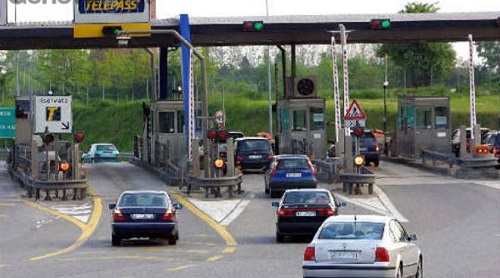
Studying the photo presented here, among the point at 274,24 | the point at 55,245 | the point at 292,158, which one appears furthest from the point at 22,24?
the point at 55,245

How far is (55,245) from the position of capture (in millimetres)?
33844

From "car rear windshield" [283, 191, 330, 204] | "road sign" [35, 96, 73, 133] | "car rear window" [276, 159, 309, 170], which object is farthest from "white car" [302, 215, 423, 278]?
"road sign" [35, 96, 73, 133]

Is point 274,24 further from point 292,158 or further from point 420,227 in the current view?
point 420,227

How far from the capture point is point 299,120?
197 feet

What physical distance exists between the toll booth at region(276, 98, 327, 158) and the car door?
119ft

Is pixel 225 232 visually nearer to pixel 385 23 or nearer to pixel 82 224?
pixel 82 224

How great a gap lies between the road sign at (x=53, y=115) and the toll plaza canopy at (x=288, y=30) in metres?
5.56

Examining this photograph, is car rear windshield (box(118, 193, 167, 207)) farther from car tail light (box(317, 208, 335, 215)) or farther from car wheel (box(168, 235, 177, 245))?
car tail light (box(317, 208, 335, 215))

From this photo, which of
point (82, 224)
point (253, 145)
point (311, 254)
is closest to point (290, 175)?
point (82, 224)

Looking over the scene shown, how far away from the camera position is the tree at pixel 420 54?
348 ft

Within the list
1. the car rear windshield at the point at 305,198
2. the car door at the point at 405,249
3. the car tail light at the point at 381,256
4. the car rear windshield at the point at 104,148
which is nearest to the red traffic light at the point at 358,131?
the car rear windshield at the point at 305,198

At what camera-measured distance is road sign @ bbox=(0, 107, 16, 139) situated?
6372 centimetres

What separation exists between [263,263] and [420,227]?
33.5 feet

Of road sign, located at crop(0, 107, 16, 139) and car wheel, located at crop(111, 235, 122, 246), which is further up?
road sign, located at crop(0, 107, 16, 139)
